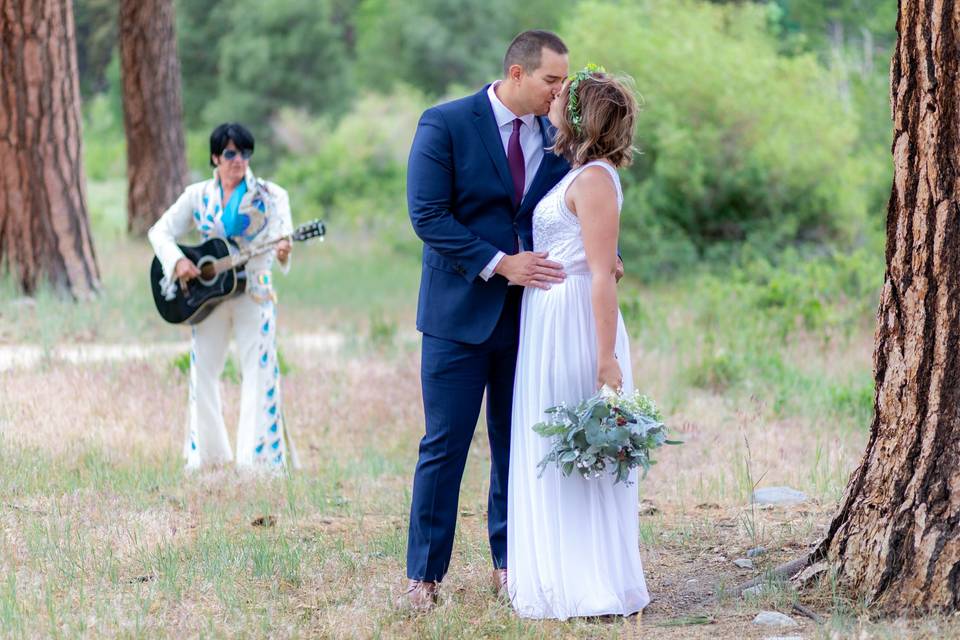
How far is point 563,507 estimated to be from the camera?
16.4 ft

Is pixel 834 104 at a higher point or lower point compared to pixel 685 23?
lower

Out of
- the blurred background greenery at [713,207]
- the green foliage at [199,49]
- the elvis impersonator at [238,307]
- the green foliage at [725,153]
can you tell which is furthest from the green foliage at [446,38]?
the elvis impersonator at [238,307]

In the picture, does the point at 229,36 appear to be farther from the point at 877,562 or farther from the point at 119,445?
the point at 877,562

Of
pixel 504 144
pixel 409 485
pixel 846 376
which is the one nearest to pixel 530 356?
pixel 504 144

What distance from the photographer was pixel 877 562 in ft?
15.9

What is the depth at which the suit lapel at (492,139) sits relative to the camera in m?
5.03

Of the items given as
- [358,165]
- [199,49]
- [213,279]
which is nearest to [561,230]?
[213,279]

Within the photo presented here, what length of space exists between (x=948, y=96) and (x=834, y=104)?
651 inches

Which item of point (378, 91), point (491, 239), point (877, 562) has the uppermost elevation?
point (378, 91)

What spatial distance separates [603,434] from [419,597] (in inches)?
40.4

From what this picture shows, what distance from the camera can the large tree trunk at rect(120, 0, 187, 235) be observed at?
1747cm

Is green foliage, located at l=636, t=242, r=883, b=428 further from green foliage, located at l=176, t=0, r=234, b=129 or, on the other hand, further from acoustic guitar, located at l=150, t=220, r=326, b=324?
Result: green foliage, located at l=176, t=0, r=234, b=129

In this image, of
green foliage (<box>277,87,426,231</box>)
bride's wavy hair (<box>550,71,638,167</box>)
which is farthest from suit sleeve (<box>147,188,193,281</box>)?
green foliage (<box>277,87,426,231</box>)

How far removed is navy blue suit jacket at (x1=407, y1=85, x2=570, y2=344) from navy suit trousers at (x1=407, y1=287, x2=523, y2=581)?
105mm
